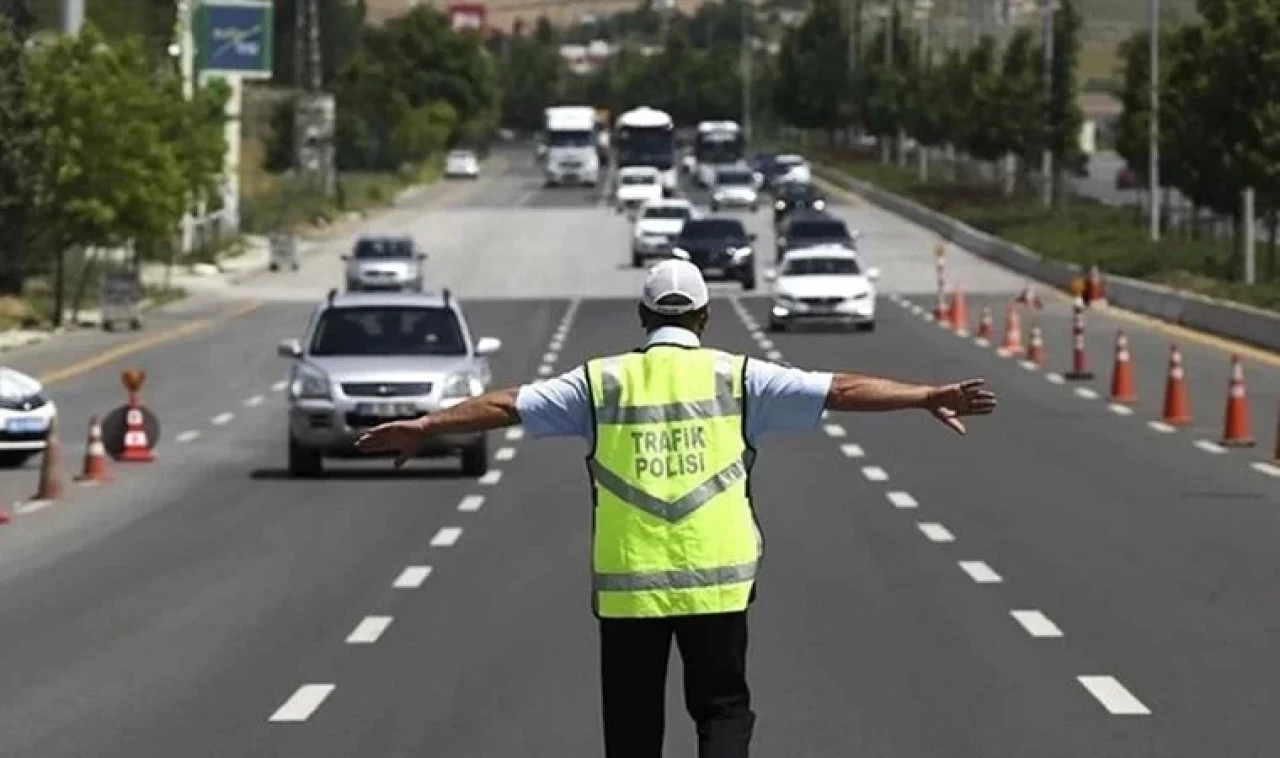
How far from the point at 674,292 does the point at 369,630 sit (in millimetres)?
8866

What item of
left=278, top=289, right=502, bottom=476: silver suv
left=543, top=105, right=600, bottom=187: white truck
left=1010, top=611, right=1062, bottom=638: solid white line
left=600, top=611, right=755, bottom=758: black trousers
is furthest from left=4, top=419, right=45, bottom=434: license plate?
left=543, top=105, right=600, bottom=187: white truck

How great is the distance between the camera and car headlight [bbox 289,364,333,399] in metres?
27.1

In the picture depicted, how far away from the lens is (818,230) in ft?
223

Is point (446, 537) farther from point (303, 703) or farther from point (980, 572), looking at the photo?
point (303, 703)

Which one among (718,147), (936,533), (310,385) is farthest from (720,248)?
(718,147)

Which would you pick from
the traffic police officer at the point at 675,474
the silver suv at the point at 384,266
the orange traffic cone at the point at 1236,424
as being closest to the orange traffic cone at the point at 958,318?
the silver suv at the point at 384,266

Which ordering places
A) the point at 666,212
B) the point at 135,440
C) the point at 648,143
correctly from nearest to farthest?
the point at 135,440, the point at 666,212, the point at 648,143

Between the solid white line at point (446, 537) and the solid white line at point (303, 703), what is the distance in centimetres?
714

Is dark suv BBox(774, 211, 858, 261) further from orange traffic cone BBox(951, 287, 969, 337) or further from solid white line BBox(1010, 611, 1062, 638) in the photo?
solid white line BBox(1010, 611, 1062, 638)

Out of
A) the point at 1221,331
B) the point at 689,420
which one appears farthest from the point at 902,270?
the point at 689,420

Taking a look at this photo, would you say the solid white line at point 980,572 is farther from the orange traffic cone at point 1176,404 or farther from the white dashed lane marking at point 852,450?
the orange traffic cone at point 1176,404

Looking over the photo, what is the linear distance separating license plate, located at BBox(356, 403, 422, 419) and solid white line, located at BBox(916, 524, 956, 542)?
18.6 feet

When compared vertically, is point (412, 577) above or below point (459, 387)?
below

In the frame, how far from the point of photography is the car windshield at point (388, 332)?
93.1 ft
